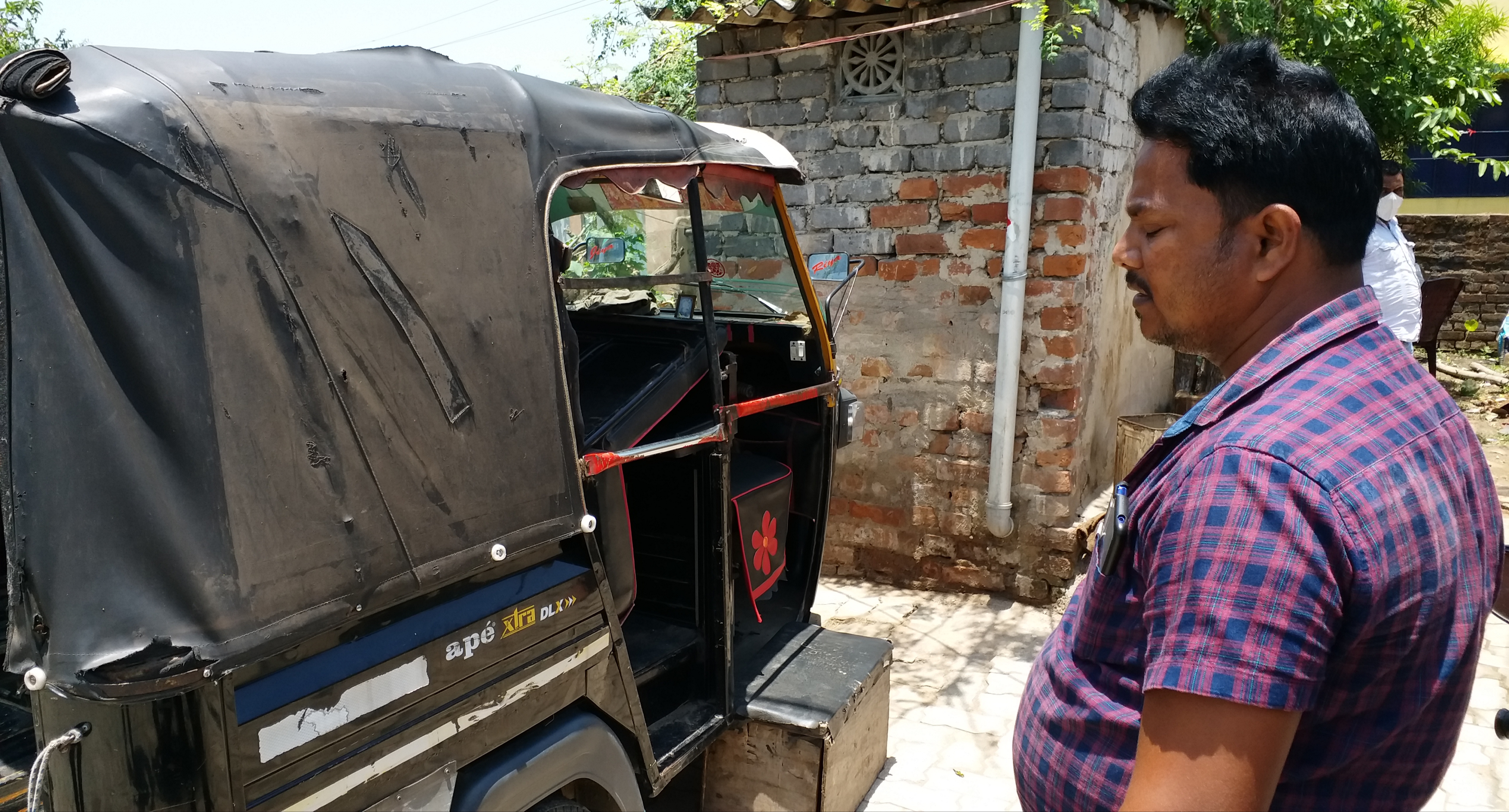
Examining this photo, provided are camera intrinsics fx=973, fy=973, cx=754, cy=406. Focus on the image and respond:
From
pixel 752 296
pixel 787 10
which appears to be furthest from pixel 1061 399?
pixel 787 10

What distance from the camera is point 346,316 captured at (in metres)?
1.76

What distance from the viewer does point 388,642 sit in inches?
71.8

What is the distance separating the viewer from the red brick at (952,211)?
4.88 m

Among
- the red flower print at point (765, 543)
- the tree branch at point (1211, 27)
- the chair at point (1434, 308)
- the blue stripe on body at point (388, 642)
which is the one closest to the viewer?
the blue stripe on body at point (388, 642)

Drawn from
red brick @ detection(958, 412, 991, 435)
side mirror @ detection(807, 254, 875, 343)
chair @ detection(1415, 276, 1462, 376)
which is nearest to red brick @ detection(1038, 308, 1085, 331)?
red brick @ detection(958, 412, 991, 435)

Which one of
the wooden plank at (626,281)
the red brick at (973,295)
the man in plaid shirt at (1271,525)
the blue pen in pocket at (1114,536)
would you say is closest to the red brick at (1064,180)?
the red brick at (973,295)

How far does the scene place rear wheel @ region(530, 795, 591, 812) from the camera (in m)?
2.22

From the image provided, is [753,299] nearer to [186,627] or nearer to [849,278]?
[849,278]

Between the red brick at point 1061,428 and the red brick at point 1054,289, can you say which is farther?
the red brick at point 1061,428

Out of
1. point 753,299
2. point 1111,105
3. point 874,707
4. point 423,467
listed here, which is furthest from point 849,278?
point 1111,105

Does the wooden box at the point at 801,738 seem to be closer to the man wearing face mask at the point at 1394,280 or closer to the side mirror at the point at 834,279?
the side mirror at the point at 834,279

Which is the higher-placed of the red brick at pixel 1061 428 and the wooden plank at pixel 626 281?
the wooden plank at pixel 626 281

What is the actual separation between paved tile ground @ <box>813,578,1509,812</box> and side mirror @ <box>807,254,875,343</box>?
1.52 meters

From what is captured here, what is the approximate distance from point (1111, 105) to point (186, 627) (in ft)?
15.6
